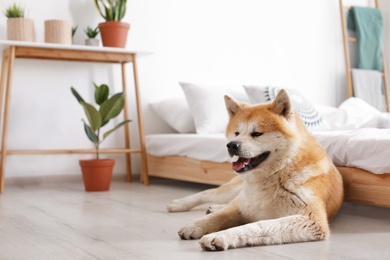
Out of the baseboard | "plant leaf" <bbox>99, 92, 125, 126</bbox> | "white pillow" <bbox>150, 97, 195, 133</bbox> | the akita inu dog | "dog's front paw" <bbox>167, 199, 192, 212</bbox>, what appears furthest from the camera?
"white pillow" <bbox>150, 97, 195, 133</bbox>

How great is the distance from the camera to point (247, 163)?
6.23ft

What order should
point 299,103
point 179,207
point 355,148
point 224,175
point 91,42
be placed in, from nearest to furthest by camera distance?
point 355,148
point 179,207
point 224,175
point 299,103
point 91,42

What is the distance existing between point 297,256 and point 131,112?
2.52 metres

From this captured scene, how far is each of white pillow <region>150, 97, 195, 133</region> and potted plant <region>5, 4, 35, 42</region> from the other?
981 mm

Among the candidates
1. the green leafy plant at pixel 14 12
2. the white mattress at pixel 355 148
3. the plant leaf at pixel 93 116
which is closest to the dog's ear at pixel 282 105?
the white mattress at pixel 355 148

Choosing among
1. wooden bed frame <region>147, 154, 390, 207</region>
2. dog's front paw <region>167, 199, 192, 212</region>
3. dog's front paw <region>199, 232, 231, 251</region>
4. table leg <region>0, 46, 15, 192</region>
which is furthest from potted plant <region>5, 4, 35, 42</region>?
dog's front paw <region>199, 232, 231, 251</region>

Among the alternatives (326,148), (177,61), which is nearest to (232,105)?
(326,148)

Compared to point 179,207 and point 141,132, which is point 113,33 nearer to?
point 141,132

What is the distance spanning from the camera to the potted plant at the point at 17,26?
336 cm

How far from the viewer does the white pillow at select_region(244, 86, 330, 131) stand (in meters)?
3.30

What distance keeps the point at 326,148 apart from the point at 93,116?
1372 millimetres

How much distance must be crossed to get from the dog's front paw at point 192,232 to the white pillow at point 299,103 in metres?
1.54

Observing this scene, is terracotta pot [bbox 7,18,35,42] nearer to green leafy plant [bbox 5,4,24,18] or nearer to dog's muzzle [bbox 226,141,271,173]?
green leafy plant [bbox 5,4,24,18]

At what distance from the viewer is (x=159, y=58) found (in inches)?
161
